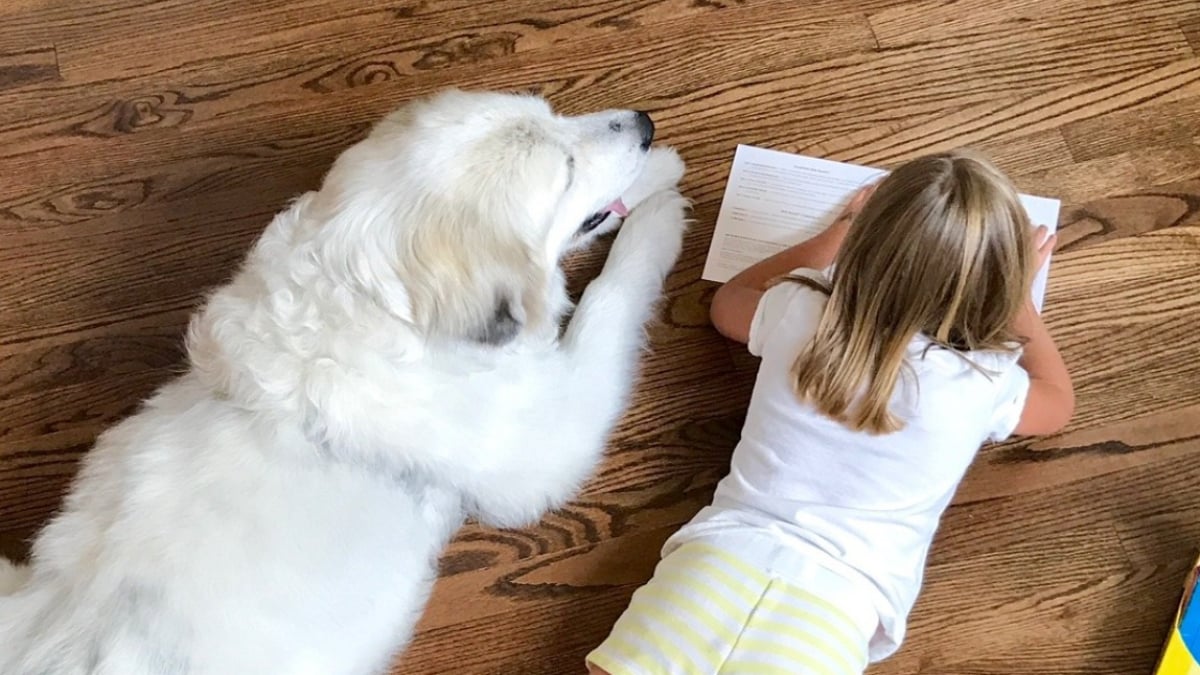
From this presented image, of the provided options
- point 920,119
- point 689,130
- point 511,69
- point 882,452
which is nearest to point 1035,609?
point 882,452

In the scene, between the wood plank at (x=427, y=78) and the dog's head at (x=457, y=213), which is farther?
the wood plank at (x=427, y=78)

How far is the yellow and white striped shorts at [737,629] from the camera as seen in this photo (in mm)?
1558

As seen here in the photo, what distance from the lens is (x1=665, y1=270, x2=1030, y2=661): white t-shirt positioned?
1.60 meters

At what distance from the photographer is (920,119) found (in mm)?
2193

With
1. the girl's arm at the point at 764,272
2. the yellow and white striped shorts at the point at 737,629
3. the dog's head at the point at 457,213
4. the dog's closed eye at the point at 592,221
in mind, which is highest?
the dog's head at the point at 457,213

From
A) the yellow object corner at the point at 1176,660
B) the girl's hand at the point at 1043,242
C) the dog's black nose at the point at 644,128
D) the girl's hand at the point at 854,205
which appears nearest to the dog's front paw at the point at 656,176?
the dog's black nose at the point at 644,128

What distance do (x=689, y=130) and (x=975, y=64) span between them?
24.7 inches

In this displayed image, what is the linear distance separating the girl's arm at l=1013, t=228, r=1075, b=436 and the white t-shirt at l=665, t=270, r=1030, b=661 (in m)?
0.15

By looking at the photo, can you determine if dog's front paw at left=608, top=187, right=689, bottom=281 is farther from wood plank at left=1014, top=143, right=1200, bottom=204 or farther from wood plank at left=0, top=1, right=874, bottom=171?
wood plank at left=1014, top=143, right=1200, bottom=204

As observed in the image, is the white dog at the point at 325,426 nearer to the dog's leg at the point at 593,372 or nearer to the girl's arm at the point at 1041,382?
the dog's leg at the point at 593,372

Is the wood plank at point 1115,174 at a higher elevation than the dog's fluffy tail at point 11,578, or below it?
higher

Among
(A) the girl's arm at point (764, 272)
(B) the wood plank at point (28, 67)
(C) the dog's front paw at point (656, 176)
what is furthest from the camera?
(B) the wood plank at point (28, 67)

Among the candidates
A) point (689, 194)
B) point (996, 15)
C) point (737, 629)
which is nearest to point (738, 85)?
point (689, 194)

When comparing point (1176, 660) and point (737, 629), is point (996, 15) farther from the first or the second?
point (737, 629)
